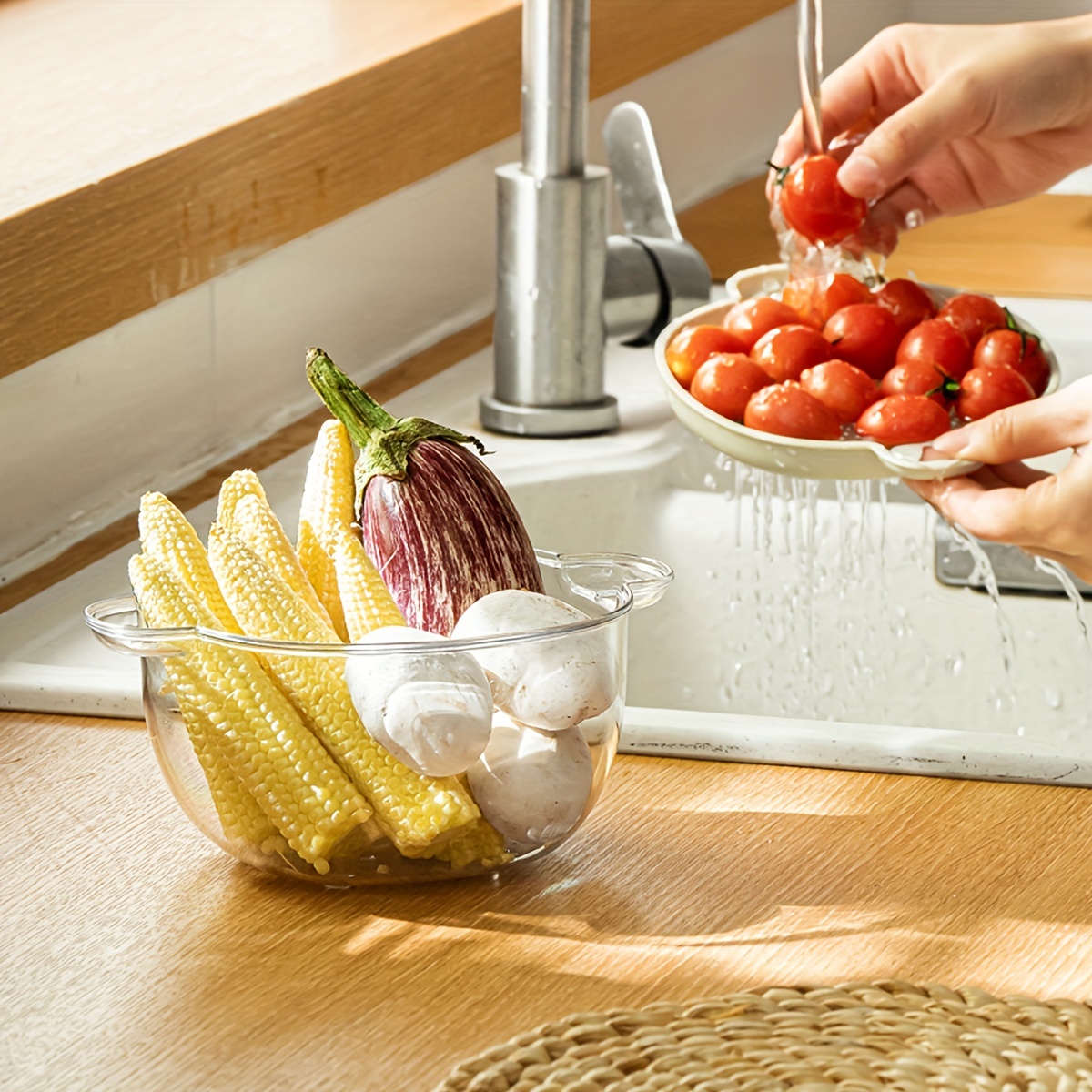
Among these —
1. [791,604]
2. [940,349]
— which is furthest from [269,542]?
[791,604]

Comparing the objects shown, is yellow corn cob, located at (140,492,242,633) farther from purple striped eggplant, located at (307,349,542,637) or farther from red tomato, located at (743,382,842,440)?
red tomato, located at (743,382,842,440)

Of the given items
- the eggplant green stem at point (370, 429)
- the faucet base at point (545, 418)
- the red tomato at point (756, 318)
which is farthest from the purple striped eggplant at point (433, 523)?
the faucet base at point (545, 418)

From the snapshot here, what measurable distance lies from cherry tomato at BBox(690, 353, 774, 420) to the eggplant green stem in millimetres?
315

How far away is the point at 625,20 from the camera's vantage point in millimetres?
1474

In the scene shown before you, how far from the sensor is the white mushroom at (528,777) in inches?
22.1

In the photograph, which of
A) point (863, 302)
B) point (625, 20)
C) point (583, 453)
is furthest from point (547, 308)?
point (625, 20)

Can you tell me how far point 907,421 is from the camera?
90 cm

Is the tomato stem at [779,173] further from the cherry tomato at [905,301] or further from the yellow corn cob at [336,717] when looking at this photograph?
the yellow corn cob at [336,717]

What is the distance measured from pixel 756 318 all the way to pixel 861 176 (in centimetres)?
10

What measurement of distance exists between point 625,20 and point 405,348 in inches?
15.2

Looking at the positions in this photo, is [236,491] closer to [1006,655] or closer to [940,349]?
[940,349]

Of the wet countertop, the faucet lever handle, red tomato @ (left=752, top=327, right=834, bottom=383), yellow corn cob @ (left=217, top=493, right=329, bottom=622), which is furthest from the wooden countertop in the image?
the faucet lever handle

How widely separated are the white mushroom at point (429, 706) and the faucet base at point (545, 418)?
599 mm

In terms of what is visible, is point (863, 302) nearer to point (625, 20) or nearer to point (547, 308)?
point (547, 308)
